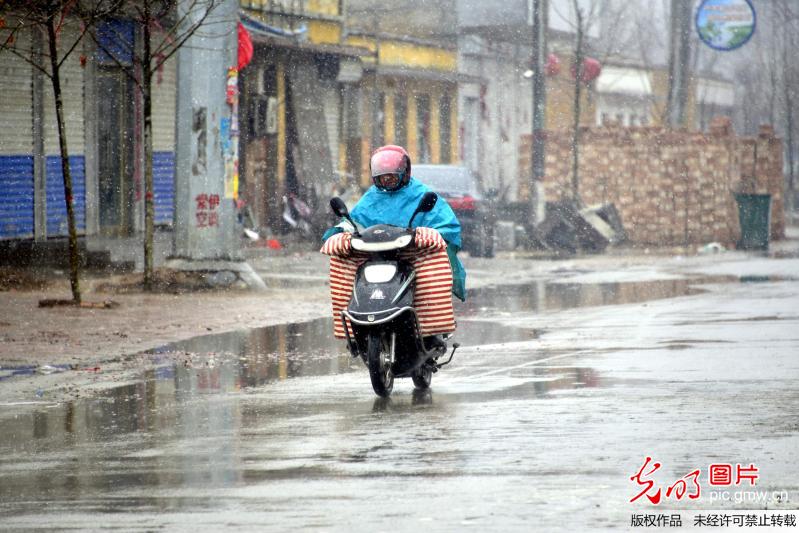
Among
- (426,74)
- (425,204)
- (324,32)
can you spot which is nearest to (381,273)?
(425,204)

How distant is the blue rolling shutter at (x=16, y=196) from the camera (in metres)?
22.8

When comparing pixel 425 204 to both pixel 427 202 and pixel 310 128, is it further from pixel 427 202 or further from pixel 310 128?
pixel 310 128

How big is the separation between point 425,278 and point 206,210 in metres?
10.4

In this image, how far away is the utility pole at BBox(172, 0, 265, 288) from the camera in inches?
811

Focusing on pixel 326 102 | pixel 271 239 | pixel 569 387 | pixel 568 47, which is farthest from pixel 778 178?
pixel 569 387

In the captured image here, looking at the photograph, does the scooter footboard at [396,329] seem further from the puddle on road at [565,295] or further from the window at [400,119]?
the window at [400,119]

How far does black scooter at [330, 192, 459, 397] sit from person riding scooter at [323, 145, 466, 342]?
0.69ft

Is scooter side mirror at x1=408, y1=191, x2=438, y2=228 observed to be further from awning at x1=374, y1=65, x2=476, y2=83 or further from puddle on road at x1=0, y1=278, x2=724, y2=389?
awning at x1=374, y1=65, x2=476, y2=83

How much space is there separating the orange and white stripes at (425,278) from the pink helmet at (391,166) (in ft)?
1.55

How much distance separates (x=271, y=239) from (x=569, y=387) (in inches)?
845

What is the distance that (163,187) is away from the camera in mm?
27359

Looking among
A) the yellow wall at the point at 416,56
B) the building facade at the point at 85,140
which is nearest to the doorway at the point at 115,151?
the building facade at the point at 85,140

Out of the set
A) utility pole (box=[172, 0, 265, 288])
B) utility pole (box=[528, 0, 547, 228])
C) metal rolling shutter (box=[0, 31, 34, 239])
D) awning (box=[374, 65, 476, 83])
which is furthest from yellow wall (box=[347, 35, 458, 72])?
utility pole (box=[172, 0, 265, 288])

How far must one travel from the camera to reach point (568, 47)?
208 feet
